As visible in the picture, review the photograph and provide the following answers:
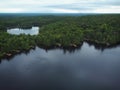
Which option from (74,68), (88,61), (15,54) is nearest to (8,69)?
(15,54)

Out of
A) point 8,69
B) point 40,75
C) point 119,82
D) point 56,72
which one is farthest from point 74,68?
point 8,69

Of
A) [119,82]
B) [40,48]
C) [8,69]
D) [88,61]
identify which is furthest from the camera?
[40,48]

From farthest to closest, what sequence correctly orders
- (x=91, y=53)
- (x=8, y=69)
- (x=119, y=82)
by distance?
(x=91, y=53) → (x=8, y=69) → (x=119, y=82)

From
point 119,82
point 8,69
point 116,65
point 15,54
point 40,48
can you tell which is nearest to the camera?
point 119,82

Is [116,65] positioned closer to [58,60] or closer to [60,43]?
[58,60]

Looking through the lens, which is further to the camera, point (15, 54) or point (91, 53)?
point (91, 53)

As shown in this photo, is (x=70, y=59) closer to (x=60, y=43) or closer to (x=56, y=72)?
(x=56, y=72)
